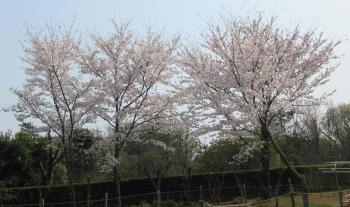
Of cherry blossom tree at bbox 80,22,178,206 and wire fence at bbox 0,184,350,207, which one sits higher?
cherry blossom tree at bbox 80,22,178,206

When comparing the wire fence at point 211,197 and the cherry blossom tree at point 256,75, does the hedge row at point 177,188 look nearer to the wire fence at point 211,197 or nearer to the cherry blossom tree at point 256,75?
the wire fence at point 211,197

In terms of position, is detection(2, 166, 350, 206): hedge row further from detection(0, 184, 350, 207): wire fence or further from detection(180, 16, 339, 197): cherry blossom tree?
detection(180, 16, 339, 197): cherry blossom tree

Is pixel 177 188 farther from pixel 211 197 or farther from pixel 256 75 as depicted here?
pixel 256 75

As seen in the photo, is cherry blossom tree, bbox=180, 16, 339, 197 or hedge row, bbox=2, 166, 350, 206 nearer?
cherry blossom tree, bbox=180, 16, 339, 197

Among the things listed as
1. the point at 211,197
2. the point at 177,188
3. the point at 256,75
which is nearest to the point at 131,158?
the point at 177,188

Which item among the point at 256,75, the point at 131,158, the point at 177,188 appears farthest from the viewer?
the point at 131,158

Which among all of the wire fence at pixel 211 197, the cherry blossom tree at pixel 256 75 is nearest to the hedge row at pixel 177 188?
the wire fence at pixel 211 197

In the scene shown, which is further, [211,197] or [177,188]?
[177,188]

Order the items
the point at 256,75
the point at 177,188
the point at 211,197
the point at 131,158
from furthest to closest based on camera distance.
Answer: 1. the point at 131,158
2. the point at 177,188
3. the point at 211,197
4. the point at 256,75

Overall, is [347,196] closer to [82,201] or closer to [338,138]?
[82,201]

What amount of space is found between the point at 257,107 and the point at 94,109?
677 cm

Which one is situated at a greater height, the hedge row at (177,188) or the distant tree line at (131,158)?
the distant tree line at (131,158)

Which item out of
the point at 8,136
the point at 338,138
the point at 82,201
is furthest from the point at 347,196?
the point at 338,138

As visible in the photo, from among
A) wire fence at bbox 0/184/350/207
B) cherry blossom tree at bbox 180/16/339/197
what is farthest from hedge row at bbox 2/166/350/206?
cherry blossom tree at bbox 180/16/339/197
